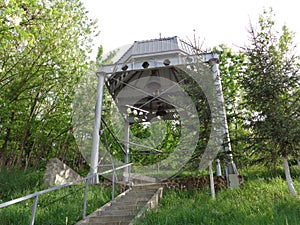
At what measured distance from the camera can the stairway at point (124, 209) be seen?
349 cm

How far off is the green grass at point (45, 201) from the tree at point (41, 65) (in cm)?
218

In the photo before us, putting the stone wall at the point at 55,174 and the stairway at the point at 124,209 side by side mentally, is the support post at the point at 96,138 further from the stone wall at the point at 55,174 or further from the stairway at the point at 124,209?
the stone wall at the point at 55,174

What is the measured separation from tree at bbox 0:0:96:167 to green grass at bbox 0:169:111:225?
7.16 ft

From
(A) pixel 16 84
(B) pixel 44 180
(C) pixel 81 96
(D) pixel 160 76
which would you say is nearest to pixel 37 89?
(A) pixel 16 84

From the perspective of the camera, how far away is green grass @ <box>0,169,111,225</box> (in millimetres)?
3557

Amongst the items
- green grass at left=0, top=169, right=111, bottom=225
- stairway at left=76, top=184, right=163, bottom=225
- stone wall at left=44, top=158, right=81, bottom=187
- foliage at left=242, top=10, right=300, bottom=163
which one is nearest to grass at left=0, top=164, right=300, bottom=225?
green grass at left=0, top=169, right=111, bottom=225

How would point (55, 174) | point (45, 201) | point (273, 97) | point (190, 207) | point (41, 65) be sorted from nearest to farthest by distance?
point (190, 207), point (273, 97), point (45, 201), point (55, 174), point (41, 65)

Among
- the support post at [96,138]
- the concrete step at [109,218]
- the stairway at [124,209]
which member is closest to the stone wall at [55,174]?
the support post at [96,138]

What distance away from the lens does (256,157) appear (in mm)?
4109

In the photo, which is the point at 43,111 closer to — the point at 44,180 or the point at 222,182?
the point at 44,180

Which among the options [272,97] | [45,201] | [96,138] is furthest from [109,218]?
[272,97]

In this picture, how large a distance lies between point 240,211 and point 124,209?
6.60 ft

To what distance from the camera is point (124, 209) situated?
4047 mm

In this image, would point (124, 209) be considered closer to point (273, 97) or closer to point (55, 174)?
point (55, 174)
